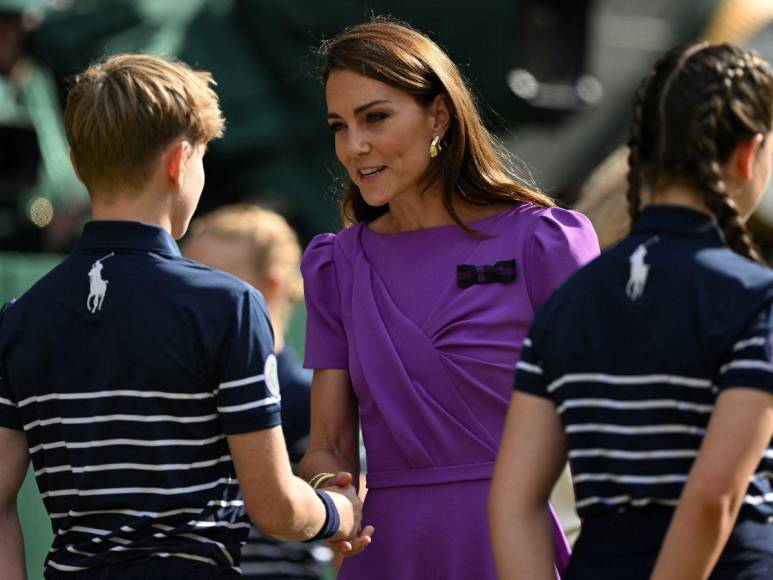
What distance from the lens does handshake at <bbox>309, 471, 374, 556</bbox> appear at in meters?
3.02

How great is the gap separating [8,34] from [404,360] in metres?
4.76

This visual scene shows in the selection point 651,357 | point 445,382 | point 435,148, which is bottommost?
point 445,382

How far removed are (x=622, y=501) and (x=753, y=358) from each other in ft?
1.08

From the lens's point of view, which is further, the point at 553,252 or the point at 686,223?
the point at 553,252

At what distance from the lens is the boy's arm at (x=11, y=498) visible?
288cm

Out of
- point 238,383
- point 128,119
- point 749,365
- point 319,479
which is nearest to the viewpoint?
point 749,365

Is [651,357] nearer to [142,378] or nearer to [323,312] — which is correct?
[142,378]

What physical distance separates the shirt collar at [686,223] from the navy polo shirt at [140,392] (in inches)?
30.4

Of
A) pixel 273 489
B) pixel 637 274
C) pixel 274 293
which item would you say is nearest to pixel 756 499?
pixel 637 274

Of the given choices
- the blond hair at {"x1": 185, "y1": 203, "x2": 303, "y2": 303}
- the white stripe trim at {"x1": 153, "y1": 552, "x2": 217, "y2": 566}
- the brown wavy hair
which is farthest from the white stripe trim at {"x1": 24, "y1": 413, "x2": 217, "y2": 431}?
the blond hair at {"x1": 185, "y1": 203, "x2": 303, "y2": 303}

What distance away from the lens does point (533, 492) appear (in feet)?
8.09

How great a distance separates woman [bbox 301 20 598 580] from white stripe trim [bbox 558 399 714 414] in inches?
28.4

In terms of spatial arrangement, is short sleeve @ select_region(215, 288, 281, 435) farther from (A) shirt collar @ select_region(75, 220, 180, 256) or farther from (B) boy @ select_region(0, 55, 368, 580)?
(A) shirt collar @ select_region(75, 220, 180, 256)

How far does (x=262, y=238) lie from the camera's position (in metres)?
4.61
